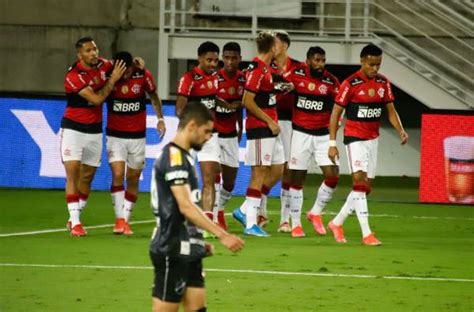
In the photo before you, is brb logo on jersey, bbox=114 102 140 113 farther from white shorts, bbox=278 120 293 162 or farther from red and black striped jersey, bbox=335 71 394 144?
red and black striped jersey, bbox=335 71 394 144

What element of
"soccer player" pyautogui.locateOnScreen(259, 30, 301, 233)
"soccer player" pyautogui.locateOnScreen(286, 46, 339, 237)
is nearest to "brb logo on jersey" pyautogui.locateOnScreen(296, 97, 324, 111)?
"soccer player" pyautogui.locateOnScreen(286, 46, 339, 237)

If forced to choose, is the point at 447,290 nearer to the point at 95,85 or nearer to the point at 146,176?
the point at 95,85

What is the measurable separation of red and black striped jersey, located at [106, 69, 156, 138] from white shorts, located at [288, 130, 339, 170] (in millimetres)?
1981

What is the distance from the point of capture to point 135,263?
14336 millimetres

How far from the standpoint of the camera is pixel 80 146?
1692 centimetres

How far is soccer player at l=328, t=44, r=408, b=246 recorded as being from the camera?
16.2 m

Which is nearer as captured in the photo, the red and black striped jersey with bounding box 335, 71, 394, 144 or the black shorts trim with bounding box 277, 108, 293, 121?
the red and black striped jersey with bounding box 335, 71, 394, 144

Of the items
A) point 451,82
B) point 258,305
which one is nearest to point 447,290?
point 258,305

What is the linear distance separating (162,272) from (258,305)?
114 inches

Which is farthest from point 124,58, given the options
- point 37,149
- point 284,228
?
point 37,149

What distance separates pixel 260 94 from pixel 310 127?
93cm

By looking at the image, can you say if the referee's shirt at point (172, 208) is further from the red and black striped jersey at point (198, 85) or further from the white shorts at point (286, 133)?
the white shorts at point (286, 133)

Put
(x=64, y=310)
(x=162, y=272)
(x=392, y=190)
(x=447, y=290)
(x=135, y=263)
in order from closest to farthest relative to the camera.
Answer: (x=162, y=272) → (x=64, y=310) → (x=447, y=290) → (x=135, y=263) → (x=392, y=190)

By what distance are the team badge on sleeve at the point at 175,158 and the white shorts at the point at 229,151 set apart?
8847 mm
